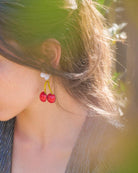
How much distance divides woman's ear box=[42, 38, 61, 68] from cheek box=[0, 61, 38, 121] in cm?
12

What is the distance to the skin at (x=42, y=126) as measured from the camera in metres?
1.32

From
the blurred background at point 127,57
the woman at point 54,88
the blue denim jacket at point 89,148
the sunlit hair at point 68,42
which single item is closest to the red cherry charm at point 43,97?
the woman at point 54,88

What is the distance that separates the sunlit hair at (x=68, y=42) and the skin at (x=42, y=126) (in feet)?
0.20

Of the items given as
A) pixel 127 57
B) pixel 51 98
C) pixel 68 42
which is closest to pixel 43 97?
pixel 51 98

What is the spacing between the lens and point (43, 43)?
1.24 metres

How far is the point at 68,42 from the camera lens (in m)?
1.34

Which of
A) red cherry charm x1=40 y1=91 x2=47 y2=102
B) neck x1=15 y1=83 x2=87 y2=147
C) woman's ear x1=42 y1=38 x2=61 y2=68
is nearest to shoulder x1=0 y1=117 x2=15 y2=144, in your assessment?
neck x1=15 y1=83 x2=87 y2=147

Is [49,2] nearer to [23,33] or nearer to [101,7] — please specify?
[23,33]

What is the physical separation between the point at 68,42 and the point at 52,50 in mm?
96

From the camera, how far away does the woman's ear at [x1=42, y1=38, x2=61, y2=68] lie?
4.12 ft

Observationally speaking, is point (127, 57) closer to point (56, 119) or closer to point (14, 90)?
point (56, 119)

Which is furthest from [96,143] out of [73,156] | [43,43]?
[43,43]

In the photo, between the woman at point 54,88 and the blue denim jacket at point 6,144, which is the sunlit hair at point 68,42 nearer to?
the woman at point 54,88

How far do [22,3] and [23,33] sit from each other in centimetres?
12
